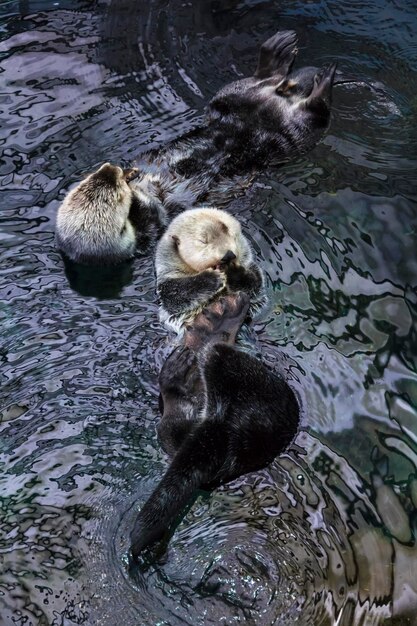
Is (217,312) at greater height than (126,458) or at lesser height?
greater

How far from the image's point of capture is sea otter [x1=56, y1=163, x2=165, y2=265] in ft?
14.3

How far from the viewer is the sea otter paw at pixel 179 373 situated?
3.61m

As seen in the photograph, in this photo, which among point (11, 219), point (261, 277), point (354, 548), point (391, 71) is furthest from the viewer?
point (391, 71)

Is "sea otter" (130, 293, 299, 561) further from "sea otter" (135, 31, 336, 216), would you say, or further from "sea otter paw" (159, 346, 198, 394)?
"sea otter" (135, 31, 336, 216)

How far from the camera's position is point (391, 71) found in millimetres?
5707

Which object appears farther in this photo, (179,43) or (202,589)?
(179,43)

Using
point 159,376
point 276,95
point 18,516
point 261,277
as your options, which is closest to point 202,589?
point 18,516

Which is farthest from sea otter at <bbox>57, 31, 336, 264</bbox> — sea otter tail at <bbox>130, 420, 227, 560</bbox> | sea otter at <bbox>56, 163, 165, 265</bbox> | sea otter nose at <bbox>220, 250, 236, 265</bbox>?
sea otter tail at <bbox>130, 420, 227, 560</bbox>

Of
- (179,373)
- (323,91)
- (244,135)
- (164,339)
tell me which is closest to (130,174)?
(244,135)

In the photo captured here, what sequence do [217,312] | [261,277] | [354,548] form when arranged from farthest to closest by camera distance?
[261,277], [217,312], [354,548]

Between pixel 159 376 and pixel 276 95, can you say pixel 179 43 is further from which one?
pixel 159 376

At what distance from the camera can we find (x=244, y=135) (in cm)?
490

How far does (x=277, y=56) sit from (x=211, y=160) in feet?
3.15

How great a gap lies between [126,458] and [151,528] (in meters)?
0.61
